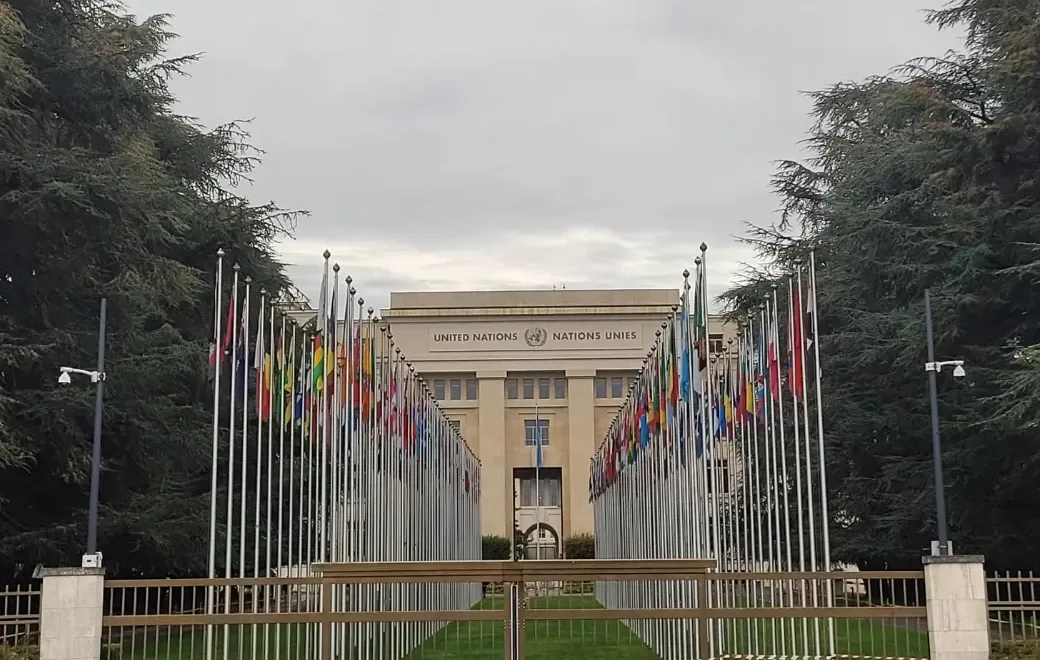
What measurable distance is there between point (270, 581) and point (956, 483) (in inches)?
733

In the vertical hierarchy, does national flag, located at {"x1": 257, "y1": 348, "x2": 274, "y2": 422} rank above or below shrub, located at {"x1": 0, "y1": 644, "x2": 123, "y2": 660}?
above

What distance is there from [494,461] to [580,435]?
517 centimetres

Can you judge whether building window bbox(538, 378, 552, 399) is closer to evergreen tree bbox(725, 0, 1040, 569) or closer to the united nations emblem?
the united nations emblem

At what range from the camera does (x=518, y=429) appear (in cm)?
6700

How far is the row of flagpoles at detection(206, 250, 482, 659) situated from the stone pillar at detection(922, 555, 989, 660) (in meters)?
8.12

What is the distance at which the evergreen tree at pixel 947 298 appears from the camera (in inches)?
962

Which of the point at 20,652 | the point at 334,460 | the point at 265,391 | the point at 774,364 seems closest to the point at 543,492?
the point at 334,460

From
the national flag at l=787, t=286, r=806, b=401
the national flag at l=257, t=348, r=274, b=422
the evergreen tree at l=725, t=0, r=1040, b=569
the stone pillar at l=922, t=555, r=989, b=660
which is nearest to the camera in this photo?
the stone pillar at l=922, t=555, r=989, b=660

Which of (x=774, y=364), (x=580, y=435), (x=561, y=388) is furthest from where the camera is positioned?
(x=561, y=388)

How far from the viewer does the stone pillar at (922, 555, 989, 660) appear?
45.8ft

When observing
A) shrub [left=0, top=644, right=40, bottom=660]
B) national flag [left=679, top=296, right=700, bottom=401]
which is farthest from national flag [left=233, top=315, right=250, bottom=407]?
national flag [left=679, top=296, right=700, bottom=401]

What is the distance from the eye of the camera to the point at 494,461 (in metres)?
65.5

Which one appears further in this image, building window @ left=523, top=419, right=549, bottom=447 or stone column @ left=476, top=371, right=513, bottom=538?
building window @ left=523, top=419, right=549, bottom=447

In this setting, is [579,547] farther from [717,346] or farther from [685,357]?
[685,357]
